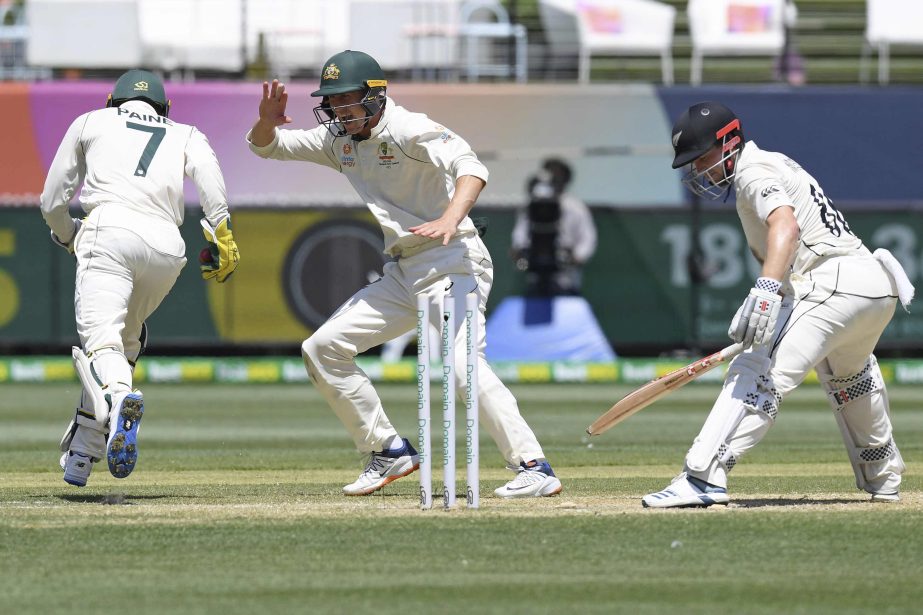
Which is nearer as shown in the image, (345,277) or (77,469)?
(77,469)

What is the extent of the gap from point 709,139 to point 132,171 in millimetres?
2508

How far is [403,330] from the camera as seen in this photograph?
742 centimetres

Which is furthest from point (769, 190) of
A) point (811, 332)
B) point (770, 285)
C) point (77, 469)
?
point (77, 469)

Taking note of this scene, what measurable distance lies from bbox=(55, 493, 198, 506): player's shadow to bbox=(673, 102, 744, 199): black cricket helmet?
2.63 m

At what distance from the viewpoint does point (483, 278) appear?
7.22 meters

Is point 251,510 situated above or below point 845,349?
below

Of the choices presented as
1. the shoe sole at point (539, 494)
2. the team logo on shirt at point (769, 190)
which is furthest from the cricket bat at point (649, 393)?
the team logo on shirt at point (769, 190)

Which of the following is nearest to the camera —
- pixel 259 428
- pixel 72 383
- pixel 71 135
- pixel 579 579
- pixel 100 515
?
pixel 579 579

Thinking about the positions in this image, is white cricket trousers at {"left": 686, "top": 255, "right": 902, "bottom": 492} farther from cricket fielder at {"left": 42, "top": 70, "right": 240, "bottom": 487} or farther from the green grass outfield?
cricket fielder at {"left": 42, "top": 70, "right": 240, "bottom": 487}

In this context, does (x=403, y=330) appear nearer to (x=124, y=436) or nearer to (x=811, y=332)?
(x=124, y=436)

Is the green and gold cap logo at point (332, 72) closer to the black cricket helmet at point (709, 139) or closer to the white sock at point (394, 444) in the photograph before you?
the black cricket helmet at point (709, 139)

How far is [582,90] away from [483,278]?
40.3 feet

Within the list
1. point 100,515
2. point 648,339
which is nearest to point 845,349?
point 100,515

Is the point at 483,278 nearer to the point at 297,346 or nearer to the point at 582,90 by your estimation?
the point at 297,346
